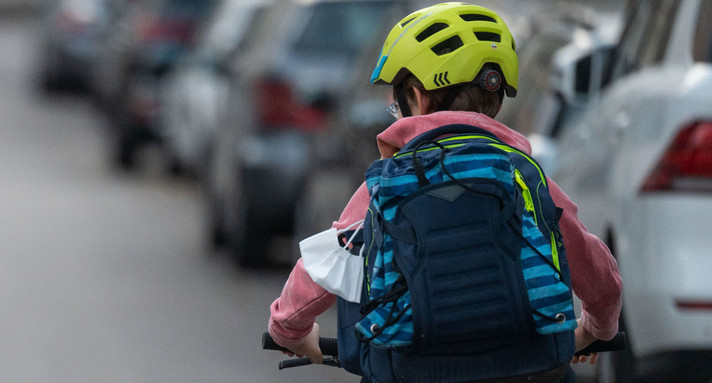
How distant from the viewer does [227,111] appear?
10766 mm

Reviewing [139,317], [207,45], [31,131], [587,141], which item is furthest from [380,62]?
[31,131]

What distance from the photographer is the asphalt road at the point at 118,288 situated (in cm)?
734

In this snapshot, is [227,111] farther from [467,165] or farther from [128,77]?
[467,165]

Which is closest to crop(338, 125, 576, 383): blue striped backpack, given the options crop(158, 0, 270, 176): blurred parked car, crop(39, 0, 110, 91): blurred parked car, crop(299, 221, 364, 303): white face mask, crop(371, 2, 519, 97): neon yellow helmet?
crop(299, 221, 364, 303): white face mask

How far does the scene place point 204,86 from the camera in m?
13.1

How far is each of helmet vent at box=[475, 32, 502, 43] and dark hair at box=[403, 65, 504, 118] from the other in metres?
0.06

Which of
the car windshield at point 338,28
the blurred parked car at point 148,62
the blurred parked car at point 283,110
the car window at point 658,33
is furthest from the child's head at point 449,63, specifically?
the blurred parked car at point 148,62

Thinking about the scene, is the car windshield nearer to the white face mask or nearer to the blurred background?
the blurred background

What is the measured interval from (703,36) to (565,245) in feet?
6.47

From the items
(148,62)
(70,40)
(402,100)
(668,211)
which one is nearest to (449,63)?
(402,100)

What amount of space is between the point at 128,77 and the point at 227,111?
5348mm

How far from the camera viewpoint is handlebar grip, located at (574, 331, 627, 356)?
307 centimetres

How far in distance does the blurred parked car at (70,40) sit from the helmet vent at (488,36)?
18243 mm

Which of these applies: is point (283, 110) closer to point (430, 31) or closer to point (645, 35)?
point (645, 35)
